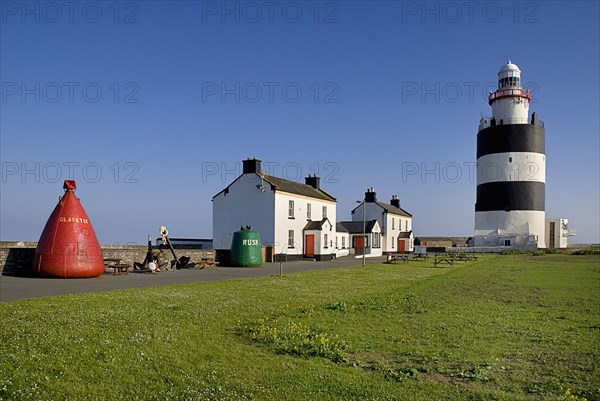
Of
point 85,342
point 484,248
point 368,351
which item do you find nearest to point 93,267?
point 85,342

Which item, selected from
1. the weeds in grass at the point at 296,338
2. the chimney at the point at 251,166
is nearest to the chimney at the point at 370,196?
the chimney at the point at 251,166

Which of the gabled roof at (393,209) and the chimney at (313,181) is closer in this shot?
the chimney at (313,181)

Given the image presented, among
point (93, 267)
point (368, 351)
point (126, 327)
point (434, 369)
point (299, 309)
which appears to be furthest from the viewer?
point (93, 267)

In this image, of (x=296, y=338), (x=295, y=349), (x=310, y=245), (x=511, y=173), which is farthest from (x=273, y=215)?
(x=511, y=173)

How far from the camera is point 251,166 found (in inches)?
1759

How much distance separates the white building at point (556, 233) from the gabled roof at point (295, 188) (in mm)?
35940

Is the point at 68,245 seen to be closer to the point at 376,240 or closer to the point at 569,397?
the point at 569,397

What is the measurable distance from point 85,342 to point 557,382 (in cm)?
790

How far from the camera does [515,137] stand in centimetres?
6431

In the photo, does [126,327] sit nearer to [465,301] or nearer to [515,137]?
[465,301]

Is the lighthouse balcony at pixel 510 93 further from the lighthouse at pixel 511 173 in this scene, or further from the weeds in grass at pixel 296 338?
the weeds in grass at pixel 296 338

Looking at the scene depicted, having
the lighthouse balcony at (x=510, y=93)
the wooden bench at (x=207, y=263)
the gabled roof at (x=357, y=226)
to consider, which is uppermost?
the lighthouse balcony at (x=510, y=93)

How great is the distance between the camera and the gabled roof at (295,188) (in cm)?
4419

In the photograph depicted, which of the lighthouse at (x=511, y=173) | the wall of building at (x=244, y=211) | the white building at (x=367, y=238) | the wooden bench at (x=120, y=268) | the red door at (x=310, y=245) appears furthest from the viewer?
the lighthouse at (x=511, y=173)
